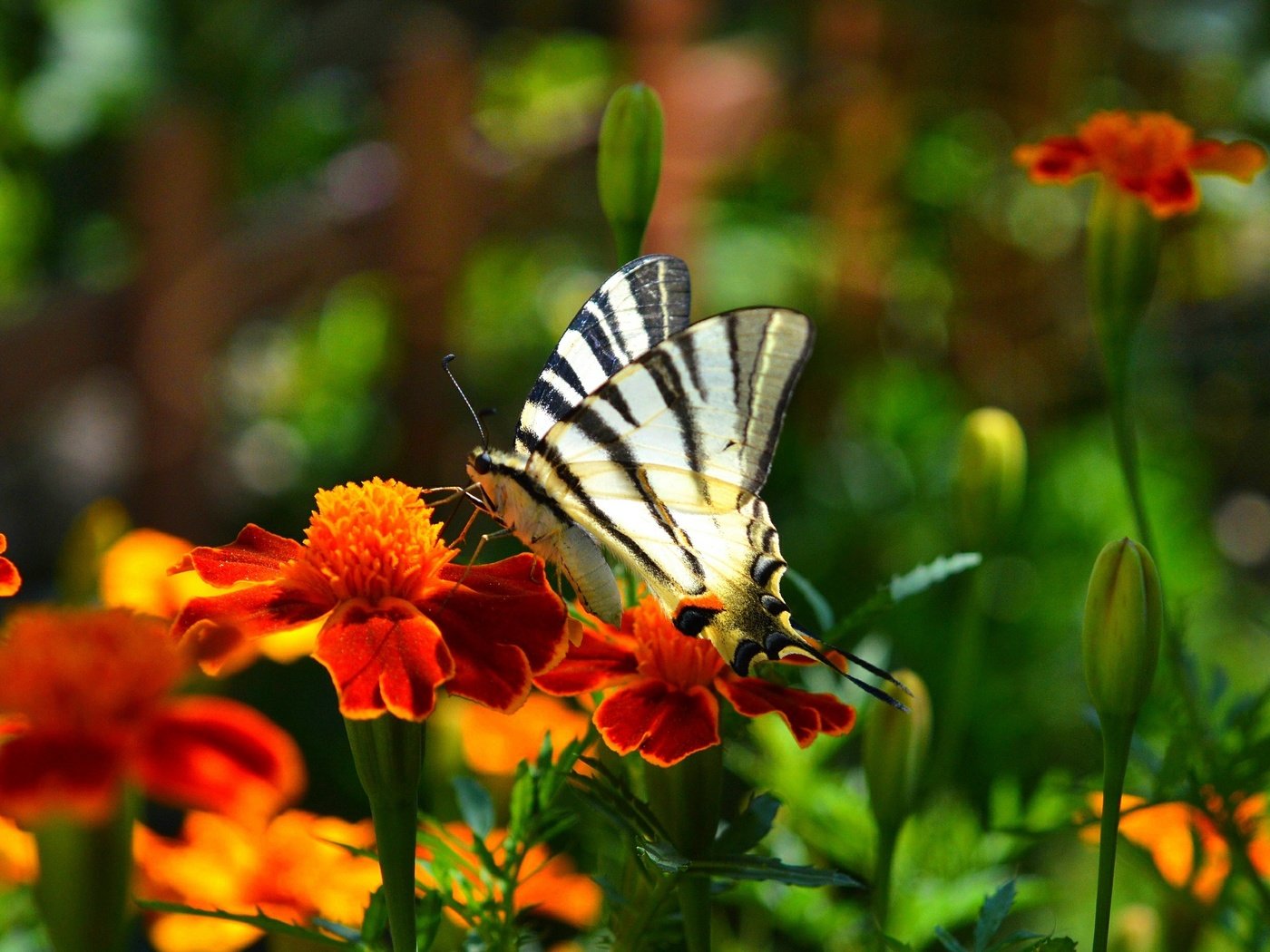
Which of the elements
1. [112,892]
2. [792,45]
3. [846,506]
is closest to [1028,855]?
[846,506]

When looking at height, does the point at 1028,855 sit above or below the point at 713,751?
below

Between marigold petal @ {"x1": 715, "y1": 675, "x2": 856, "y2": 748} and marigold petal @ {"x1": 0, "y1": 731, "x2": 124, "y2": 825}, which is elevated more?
marigold petal @ {"x1": 0, "y1": 731, "x2": 124, "y2": 825}

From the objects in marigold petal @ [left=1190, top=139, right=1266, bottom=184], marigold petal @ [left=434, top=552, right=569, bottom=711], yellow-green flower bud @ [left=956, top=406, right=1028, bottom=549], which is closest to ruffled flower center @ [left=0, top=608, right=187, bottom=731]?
marigold petal @ [left=434, top=552, right=569, bottom=711]

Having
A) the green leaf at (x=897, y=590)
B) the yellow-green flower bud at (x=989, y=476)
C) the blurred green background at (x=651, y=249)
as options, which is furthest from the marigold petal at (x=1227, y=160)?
the blurred green background at (x=651, y=249)

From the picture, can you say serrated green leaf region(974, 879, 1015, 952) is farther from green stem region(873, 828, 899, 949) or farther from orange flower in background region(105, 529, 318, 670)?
orange flower in background region(105, 529, 318, 670)

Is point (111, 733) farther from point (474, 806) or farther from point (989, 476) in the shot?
point (989, 476)

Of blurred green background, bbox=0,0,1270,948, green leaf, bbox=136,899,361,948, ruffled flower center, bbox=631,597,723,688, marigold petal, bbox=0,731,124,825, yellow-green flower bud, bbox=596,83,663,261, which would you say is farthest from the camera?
blurred green background, bbox=0,0,1270,948

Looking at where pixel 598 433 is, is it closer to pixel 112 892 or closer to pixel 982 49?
pixel 112 892
